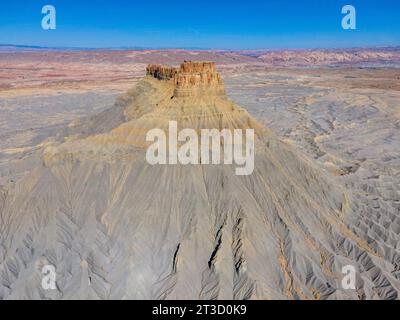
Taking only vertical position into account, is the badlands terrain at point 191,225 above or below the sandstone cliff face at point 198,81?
below

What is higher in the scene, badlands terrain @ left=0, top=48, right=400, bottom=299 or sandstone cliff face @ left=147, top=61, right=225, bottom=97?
sandstone cliff face @ left=147, top=61, right=225, bottom=97

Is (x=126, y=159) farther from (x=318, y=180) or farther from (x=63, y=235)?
(x=318, y=180)

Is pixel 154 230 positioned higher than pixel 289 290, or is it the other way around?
pixel 154 230

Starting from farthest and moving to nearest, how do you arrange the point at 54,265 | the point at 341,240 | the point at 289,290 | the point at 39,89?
the point at 39,89
the point at 341,240
the point at 54,265
the point at 289,290

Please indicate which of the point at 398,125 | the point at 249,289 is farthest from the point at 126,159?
the point at 398,125

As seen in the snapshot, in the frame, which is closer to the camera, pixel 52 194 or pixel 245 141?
pixel 52 194

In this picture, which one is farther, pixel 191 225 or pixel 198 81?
pixel 198 81

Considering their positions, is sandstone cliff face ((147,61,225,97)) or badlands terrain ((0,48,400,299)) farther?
→ sandstone cliff face ((147,61,225,97))

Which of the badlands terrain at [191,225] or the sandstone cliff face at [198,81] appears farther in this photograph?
the sandstone cliff face at [198,81]

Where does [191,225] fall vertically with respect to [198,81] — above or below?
below
